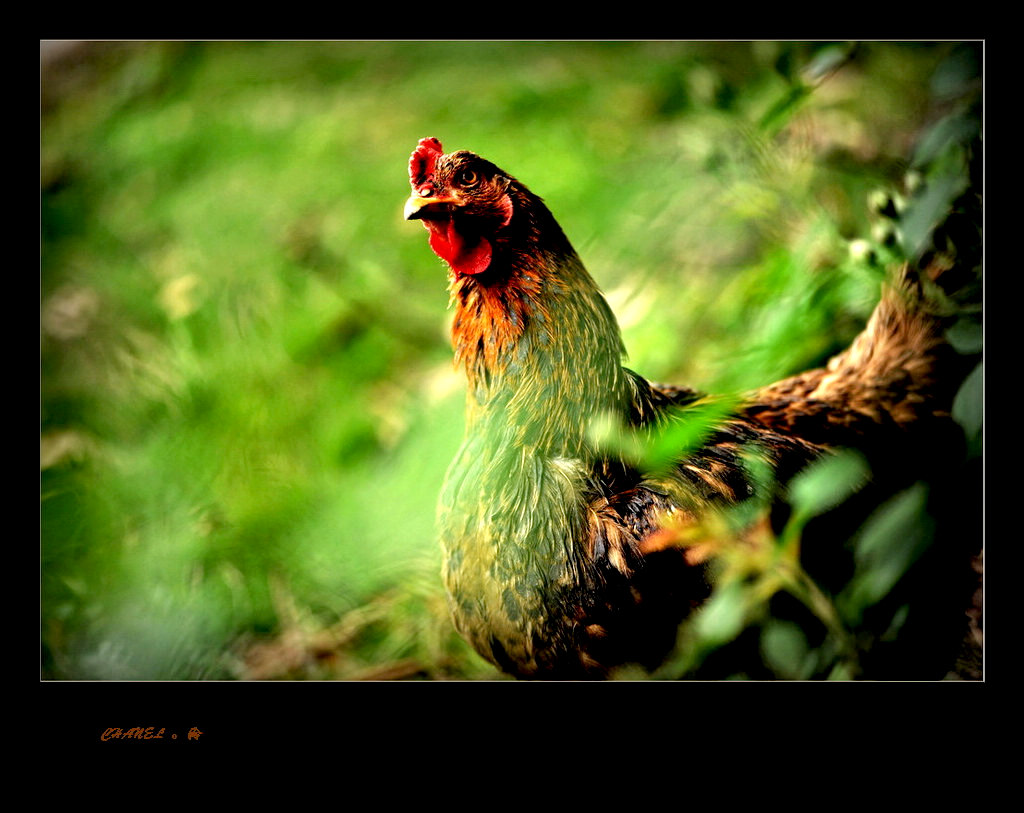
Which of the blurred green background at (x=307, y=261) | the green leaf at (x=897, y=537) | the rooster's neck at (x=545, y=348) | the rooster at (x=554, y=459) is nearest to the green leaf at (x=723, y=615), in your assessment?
the rooster at (x=554, y=459)

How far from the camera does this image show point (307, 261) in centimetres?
153

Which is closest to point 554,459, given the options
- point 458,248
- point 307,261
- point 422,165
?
point 458,248

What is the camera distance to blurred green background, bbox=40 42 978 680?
1.42m

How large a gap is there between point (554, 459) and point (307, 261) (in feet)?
2.07

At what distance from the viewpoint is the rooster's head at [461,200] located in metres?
1.21

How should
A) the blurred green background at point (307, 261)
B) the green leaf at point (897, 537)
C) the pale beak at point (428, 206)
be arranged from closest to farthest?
the green leaf at point (897, 537), the pale beak at point (428, 206), the blurred green background at point (307, 261)

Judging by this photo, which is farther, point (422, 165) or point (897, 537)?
point (422, 165)

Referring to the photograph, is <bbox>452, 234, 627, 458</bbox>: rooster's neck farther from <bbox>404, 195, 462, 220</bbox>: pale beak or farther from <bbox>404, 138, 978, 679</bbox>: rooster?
<bbox>404, 195, 462, 220</bbox>: pale beak

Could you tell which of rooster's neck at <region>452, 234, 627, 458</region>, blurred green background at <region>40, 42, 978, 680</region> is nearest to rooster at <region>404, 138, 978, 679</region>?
rooster's neck at <region>452, 234, 627, 458</region>

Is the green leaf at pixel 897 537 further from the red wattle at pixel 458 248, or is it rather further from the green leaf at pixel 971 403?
→ the red wattle at pixel 458 248

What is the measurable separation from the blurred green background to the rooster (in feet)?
0.54

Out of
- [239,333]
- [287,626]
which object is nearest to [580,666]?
[287,626]

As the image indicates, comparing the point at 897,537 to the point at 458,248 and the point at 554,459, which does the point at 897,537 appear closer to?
the point at 554,459

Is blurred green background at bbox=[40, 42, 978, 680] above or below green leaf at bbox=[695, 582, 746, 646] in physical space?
above
